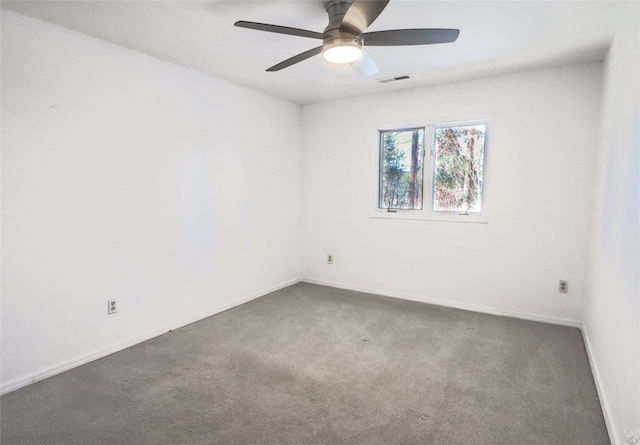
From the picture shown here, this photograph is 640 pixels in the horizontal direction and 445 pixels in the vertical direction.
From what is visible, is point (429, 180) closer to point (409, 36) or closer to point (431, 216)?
point (431, 216)

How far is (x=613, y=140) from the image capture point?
2217 mm

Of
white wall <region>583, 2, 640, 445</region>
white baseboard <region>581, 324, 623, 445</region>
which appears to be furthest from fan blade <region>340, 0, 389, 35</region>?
white baseboard <region>581, 324, 623, 445</region>

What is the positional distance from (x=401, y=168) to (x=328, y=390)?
274 cm

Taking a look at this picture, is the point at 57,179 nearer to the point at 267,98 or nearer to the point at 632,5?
the point at 267,98

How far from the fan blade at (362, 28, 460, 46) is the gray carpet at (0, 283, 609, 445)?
6.99ft

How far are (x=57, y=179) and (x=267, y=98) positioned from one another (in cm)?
243

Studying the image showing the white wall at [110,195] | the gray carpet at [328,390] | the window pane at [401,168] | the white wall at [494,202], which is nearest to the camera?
the gray carpet at [328,390]

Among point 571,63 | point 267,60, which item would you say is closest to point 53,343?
point 267,60

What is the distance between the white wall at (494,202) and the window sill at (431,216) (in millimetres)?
57

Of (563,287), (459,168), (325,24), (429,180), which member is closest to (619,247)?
(563,287)

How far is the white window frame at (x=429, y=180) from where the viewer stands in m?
3.49

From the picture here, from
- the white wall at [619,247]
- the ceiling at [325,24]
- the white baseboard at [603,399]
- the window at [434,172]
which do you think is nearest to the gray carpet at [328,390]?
the white baseboard at [603,399]

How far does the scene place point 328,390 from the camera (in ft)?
7.12

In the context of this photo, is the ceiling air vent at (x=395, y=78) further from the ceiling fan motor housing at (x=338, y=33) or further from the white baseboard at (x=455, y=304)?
the white baseboard at (x=455, y=304)
